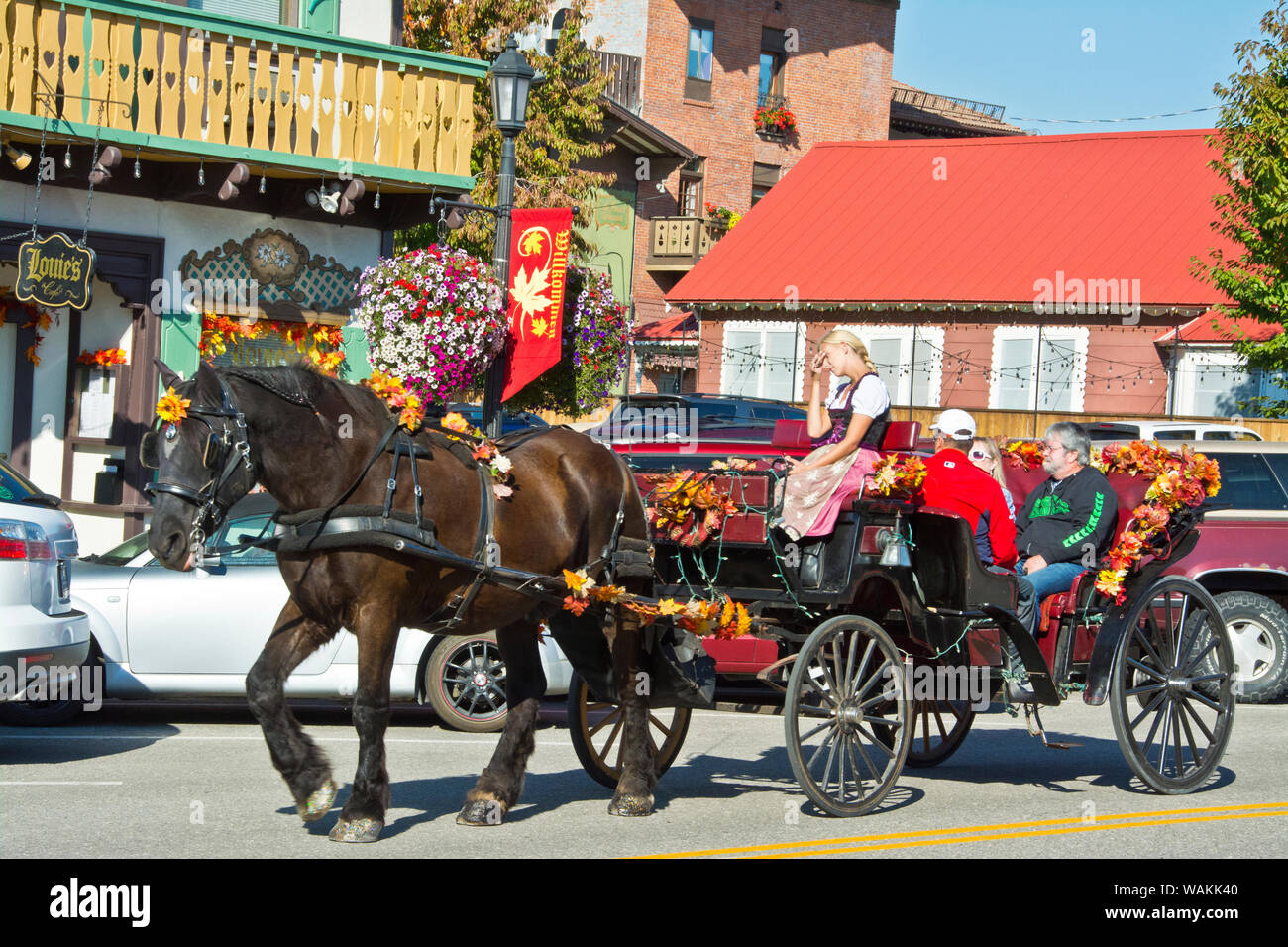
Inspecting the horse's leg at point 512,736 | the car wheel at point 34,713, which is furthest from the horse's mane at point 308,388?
the car wheel at point 34,713

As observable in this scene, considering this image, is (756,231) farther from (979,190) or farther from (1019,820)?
(1019,820)

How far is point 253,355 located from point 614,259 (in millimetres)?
24487

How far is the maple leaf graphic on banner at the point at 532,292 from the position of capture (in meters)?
13.9

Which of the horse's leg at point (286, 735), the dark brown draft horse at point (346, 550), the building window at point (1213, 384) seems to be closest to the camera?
the dark brown draft horse at point (346, 550)

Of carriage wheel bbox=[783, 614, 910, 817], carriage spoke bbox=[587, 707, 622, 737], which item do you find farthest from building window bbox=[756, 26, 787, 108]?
carriage wheel bbox=[783, 614, 910, 817]

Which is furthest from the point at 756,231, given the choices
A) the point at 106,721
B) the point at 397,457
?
the point at 397,457

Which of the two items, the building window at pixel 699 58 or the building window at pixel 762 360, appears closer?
the building window at pixel 762 360

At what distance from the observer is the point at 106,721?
10.9m

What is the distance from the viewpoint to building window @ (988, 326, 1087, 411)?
105 ft

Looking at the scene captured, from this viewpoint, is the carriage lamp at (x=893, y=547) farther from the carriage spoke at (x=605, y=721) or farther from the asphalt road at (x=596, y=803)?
the carriage spoke at (x=605, y=721)

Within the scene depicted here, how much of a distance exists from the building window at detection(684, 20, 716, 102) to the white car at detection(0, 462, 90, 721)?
35585mm

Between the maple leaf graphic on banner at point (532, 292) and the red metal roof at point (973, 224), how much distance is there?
63.6 ft

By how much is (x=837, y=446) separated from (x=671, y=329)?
32.3 m

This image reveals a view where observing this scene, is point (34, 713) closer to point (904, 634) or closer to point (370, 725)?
point (370, 725)
